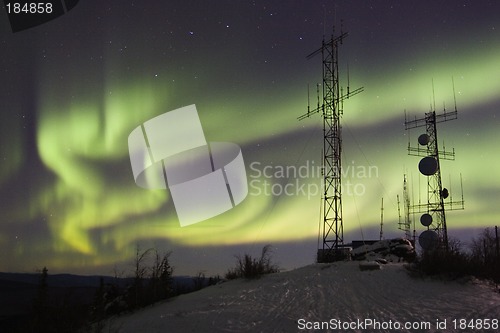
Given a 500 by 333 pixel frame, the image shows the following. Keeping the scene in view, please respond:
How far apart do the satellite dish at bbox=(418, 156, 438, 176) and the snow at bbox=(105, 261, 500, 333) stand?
481 inches

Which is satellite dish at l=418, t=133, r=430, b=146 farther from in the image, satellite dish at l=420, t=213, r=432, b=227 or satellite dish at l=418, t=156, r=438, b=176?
satellite dish at l=420, t=213, r=432, b=227

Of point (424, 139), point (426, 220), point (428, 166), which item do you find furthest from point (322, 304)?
point (424, 139)

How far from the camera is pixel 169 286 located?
18328mm

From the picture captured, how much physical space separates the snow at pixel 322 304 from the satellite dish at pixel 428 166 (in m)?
12.2

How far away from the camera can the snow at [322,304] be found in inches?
470

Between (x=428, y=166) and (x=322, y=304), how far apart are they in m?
17.6

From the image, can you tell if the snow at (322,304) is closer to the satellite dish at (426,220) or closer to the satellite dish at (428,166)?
the satellite dish at (428,166)

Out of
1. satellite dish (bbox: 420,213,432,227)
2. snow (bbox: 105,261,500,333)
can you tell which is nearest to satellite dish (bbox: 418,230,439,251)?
satellite dish (bbox: 420,213,432,227)

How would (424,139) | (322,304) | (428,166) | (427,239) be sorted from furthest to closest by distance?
(424,139) → (428,166) → (427,239) → (322,304)

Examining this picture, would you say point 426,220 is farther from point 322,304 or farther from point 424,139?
point 322,304

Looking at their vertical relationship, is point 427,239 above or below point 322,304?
above

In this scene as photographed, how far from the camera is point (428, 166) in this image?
28.1m

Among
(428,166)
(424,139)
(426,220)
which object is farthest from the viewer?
(424,139)

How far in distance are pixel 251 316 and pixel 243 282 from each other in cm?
539
